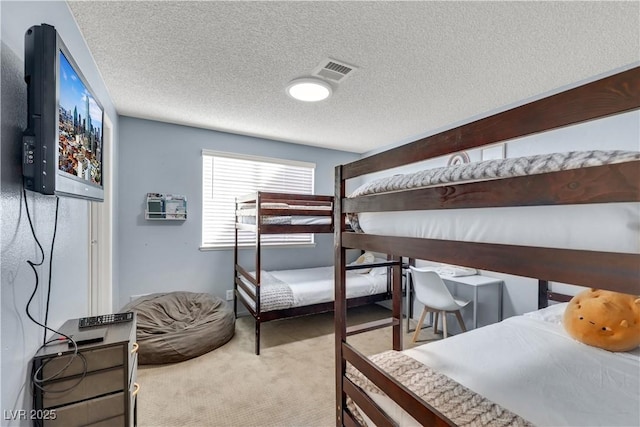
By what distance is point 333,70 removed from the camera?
207 centimetres

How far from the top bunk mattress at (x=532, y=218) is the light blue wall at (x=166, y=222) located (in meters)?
2.95

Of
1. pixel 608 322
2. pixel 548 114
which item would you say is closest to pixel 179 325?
pixel 548 114

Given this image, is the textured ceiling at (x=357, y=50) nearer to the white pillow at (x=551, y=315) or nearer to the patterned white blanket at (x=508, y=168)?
the patterned white blanket at (x=508, y=168)

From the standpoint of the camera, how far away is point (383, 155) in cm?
118

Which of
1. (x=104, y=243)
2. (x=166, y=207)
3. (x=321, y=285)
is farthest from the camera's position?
(x=166, y=207)

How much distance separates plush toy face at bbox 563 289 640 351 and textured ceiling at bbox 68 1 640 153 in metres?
1.50

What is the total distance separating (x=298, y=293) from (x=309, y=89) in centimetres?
191

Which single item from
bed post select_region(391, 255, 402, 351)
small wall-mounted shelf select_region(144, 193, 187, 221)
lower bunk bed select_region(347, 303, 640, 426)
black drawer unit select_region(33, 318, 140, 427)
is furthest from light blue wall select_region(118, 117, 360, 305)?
lower bunk bed select_region(347, 303, 640, 426)

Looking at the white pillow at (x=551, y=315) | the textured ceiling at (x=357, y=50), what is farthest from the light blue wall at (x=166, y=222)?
the white pillow at (x=551, y=315)

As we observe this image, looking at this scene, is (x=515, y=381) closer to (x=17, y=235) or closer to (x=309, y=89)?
(x=17, y=235)

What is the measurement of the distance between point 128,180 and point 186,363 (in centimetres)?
202

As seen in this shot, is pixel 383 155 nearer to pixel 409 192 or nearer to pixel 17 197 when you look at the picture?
pixel 409 192

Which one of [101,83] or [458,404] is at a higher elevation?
[101,83]

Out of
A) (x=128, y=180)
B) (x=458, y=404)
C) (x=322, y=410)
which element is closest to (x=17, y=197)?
(x=458, y=404)
